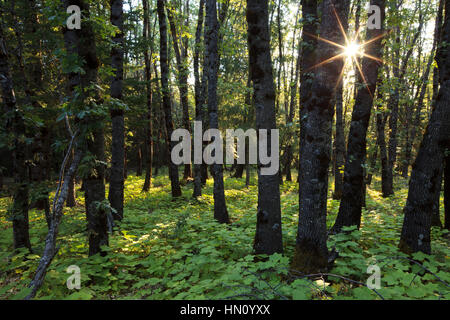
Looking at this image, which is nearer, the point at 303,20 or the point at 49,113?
the point at 303,20

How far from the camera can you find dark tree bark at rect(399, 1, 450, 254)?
4660 mm

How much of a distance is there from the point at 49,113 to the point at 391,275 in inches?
490

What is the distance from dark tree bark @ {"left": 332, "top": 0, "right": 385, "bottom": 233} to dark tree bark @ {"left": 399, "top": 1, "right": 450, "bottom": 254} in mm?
1035

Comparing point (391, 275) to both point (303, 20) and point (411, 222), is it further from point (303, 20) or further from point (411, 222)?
point (303, 20)

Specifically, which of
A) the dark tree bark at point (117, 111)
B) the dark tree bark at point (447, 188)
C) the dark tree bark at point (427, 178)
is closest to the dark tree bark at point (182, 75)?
the dark tree bark at point (117, 111)

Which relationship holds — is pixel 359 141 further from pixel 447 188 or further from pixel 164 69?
pixel 164 69

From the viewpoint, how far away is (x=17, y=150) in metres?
5.18

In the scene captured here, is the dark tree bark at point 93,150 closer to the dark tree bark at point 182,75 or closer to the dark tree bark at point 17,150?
the dark tree bark at point 17,150

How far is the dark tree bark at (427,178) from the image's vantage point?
4660mm

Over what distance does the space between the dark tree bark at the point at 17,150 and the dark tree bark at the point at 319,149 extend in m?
5.87
